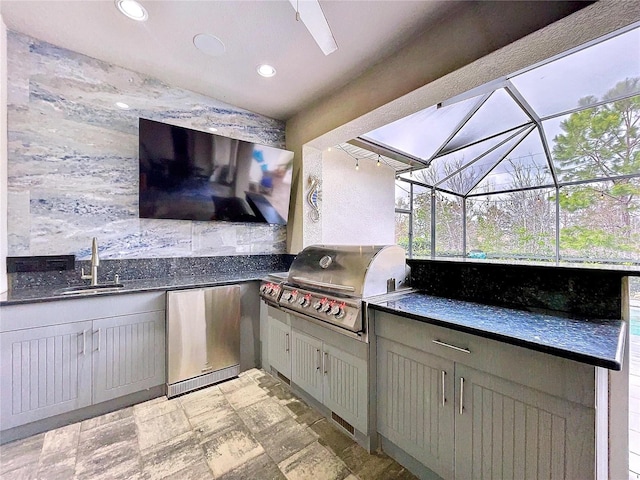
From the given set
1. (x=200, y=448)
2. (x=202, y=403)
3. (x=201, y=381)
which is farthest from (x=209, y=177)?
(x=200, y=448)

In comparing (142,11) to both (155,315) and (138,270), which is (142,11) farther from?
(155,315)

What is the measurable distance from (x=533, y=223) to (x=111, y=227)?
6.23 m

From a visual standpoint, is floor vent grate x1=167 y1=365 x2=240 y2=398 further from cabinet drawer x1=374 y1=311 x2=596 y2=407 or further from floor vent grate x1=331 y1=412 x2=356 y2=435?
cabinet drawer x1=374 y1=311 x2=596 y2=407

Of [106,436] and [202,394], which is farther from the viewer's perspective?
[202,394]

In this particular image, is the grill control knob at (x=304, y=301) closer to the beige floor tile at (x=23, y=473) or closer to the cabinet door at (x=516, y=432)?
the cabinet door at (x=516, y=432)

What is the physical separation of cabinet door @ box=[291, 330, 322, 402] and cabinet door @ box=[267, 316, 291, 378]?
0.07 meters

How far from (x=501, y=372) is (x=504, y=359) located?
0.06 metres

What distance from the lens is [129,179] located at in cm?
249

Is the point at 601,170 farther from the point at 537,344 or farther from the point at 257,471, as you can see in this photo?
the point at 257,471

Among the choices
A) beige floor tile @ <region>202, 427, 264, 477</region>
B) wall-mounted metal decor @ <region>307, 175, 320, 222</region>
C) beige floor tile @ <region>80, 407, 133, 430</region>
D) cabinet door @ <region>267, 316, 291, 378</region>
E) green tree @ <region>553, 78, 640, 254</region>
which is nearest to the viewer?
beige floor tile @ <region>202, 427, 264, 477</region>

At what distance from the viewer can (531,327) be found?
1188mm

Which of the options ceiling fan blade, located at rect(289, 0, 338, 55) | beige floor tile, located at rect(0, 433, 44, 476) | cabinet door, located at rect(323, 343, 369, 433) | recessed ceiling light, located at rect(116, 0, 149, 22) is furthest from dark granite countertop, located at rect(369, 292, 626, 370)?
recessed ceiling light, located at rect(116, 0, 149, 22)

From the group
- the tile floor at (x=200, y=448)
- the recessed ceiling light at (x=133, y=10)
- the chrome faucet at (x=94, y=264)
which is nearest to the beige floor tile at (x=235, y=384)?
the tile floor at (x=200, y=448)

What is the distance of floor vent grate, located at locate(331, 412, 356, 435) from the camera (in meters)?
1.77
